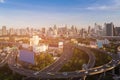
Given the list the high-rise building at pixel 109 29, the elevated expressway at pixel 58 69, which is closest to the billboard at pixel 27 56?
the elevated expressway at pixel 58 69

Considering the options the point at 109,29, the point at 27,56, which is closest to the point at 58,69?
the point at 27,56

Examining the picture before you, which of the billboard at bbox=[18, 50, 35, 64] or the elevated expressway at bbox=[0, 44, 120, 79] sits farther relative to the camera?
the billboard at bbox=[18, 50, 35, 64]

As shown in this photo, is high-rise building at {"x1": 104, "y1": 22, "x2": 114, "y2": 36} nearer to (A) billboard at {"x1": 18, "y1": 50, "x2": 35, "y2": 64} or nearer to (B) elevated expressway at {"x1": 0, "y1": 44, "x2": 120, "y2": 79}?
(B) elevated expressway at {"x1": 0, "y1": 44, "x2": 120, "y2": 79}

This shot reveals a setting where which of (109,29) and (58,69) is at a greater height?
(109,29)

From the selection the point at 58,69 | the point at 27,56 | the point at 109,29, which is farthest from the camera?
the point at 109,29

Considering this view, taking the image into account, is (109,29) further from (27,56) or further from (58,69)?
(58,69)

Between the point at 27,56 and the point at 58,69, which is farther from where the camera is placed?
the point at 27,56

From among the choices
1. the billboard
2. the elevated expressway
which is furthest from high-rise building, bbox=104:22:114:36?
the billboard

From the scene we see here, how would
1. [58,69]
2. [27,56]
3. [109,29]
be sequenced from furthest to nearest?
[109,29] → [27,56] → [58,69]

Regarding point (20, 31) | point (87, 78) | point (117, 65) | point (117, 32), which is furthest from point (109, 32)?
point (87, 78)

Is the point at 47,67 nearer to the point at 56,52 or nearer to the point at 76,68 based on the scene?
the point at 76,68

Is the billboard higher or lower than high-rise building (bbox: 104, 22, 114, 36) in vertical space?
lower

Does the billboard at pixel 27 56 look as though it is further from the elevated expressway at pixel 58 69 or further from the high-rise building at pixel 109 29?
the high-rise building at pixel 109 29
